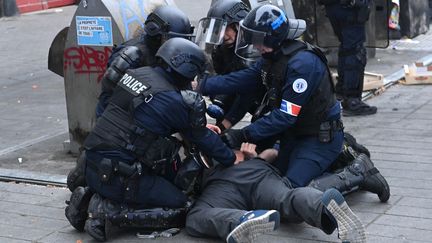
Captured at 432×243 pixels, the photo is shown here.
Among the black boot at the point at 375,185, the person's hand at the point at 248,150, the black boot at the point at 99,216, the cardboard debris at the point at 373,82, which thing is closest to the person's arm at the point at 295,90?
the person's hand at the point at 248,150

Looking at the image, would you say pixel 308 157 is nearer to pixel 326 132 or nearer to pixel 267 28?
pixel 326 132

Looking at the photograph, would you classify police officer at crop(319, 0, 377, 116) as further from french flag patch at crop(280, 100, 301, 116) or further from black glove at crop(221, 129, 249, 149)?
french flag patch at crop(280, 100, 301, 116)

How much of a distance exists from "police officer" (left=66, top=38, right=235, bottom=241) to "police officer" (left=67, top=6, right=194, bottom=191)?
46 cm

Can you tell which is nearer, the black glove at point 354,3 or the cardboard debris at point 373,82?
the black glove at point 354,3

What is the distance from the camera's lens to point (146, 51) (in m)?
6.02

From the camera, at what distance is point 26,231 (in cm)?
562

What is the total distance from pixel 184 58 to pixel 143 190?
2.74ft

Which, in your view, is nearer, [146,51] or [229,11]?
[146,51]

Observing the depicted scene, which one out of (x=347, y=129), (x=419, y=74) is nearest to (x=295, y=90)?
(x=347, y=129)

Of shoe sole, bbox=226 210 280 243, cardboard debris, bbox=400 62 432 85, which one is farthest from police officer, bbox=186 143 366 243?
cardboard debris, bbox=400 62 432 85

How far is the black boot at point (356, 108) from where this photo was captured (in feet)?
27.7

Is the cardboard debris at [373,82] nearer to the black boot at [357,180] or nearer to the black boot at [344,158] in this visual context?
the black boot at [344,158]

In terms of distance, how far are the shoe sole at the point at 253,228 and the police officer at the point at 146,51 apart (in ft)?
→ 4.68

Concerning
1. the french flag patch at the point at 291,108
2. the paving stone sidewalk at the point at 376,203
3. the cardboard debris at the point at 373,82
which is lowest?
the cardboard debris at the point at 373,82
